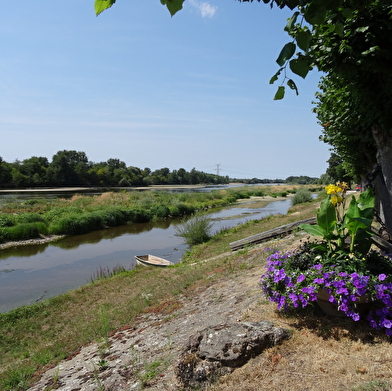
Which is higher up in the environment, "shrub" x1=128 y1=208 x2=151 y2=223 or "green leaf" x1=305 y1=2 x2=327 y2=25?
"green leaf" x1=305 y1=2 x2=327 y2=25

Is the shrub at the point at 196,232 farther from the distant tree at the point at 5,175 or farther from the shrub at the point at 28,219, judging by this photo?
the distant tree at the point at 5,175

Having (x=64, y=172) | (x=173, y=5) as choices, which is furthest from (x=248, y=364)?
(x=64, y=172)

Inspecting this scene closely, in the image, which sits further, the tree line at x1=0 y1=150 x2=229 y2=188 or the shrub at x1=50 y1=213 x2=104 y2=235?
the tree line at x1=0 y1=150 x2=229 y2=188

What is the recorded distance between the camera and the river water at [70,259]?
44.3 feet

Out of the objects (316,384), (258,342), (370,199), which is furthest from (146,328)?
(370,199)

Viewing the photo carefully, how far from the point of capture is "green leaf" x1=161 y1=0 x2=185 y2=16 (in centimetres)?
160

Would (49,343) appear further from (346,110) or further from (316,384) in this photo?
(346,110)

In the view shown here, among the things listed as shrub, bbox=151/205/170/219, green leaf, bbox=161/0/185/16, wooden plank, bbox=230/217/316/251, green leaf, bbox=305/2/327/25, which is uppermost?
green leaf, bbox=161/0/185/16

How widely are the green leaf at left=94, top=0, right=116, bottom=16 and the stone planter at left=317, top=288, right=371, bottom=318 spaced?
11.2 feet

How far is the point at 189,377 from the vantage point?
320 cm

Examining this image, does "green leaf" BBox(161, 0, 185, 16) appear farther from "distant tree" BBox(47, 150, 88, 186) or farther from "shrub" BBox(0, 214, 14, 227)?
"distant tree" BBox(47, 150, 88, 186)

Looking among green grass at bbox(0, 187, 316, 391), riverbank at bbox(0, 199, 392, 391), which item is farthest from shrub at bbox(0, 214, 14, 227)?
riverbank at bbox(0, 199, 392, 391)

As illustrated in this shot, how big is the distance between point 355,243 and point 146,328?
14.2ft

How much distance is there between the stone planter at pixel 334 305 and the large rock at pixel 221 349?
23.4 inches
